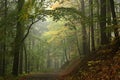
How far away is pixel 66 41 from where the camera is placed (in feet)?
152

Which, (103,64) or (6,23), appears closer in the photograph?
(103,64)

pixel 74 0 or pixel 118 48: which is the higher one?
pixel 74 0

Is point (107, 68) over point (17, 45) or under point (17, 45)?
under

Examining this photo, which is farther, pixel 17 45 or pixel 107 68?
pixel 17 45

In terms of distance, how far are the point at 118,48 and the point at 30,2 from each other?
588cm

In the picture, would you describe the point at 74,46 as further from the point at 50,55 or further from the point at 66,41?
the point at 50,55

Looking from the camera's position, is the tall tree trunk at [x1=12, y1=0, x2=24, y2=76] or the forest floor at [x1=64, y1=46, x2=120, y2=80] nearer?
the forest floor at [x1=64, y1=46, x2=120, y2=80]

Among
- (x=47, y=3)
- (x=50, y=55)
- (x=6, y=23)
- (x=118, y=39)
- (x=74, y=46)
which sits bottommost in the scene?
(x=50, y=55)

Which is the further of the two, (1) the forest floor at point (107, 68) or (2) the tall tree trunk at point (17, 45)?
(2) the tall tree trunk at point (17, 45)

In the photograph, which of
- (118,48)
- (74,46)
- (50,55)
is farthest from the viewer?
(50,55)

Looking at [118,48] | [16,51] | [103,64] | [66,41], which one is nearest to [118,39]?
[118,48]

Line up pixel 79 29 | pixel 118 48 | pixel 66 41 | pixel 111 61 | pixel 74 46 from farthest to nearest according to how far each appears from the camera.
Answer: pixel 66 41 < pixel 74 46 < pixel 79 29 < pixel 118 48 < pixel 111 61

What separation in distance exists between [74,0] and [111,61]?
70.5 ft

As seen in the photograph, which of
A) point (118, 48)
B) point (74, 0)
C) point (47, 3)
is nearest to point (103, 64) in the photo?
point (118, 48)
